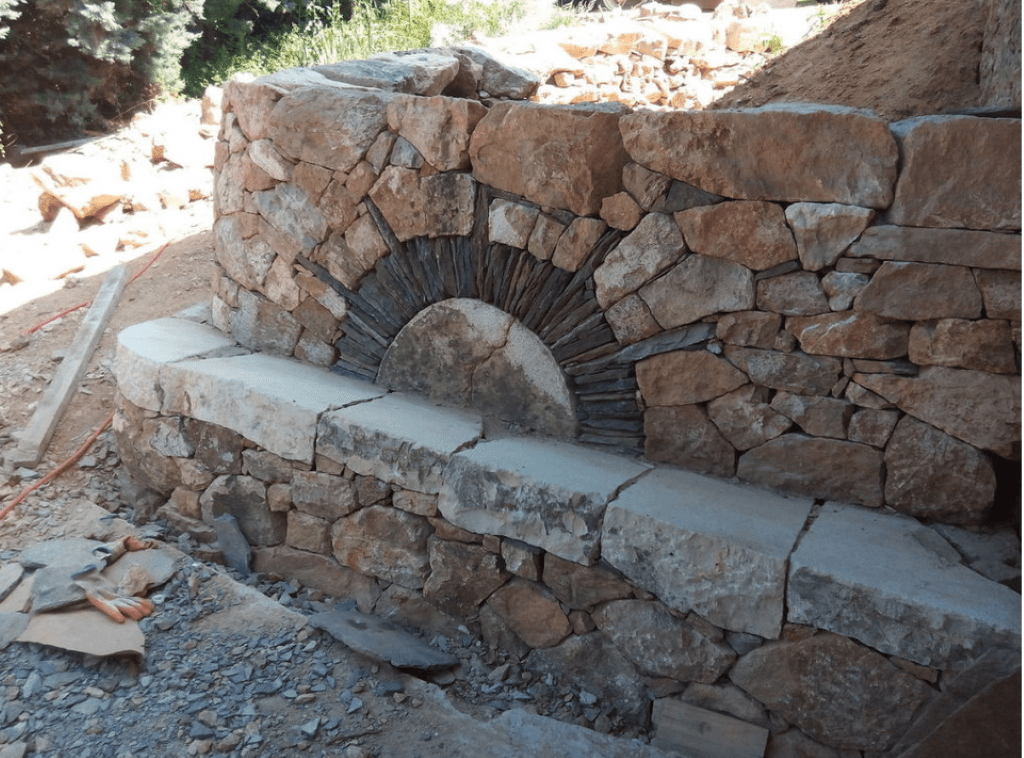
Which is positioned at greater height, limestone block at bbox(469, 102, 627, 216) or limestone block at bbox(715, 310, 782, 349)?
limestone block at bbox(469, 102, 627, 216)

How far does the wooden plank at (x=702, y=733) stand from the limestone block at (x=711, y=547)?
12.8 inches

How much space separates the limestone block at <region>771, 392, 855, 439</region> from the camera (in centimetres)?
263

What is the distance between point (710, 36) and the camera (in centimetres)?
568

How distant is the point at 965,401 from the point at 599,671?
1413mm

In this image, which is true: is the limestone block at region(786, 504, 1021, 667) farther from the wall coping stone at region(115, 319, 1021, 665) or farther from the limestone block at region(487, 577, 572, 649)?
the limestone block at region(487, 577, 572, 649)

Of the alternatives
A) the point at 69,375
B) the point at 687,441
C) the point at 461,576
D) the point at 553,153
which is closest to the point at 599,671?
the point at 461,576

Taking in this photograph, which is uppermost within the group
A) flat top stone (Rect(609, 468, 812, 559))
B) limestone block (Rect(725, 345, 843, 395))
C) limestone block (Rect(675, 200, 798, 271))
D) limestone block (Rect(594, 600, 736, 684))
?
limestone block (Rect(675, 200, 798, 271))

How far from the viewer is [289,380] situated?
11.8 feet

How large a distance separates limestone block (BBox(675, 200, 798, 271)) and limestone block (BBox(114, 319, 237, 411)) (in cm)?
231

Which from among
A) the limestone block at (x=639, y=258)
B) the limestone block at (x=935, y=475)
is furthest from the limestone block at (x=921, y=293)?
the limestone block at (x=639, y=258)

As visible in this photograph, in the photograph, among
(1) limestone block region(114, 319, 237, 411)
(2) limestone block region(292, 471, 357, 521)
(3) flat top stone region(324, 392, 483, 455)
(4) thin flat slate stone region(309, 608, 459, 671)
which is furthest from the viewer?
(1) limestone block region(114, 319, 237, 411)

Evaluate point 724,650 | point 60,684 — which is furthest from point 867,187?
point 60,684

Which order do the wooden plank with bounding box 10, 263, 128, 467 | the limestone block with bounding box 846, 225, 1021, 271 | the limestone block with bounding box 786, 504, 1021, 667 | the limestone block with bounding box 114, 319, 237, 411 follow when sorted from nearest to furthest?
the limestone block with bounding box 786, 504, 1021, 667, the limestone block with bounding box 846, 225, 1021, 271, the limestone block with bounding box 114, 319, 237, 411, the wooden plank with bounding box 10, 263, 128, 467

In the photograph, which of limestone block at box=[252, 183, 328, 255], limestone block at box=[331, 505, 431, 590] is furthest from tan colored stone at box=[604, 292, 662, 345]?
limestone block at box=[252, 183, 328, 255]
